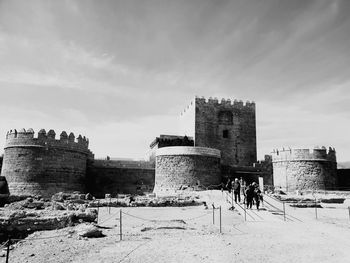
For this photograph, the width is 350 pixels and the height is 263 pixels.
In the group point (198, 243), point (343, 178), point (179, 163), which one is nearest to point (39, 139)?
point (179, 163)

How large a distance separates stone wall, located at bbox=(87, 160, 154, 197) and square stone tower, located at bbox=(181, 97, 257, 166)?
6593mm

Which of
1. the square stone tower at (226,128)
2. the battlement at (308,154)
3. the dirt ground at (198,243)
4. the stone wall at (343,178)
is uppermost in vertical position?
the square stone tower at (226,128)

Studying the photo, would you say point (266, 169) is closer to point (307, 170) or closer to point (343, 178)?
point (307, 170)

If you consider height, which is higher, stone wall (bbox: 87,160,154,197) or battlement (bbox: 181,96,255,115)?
battlement (bbox: 181,96,255,115)

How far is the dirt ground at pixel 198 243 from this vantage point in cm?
769

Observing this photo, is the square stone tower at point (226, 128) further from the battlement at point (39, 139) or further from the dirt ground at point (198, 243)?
the dirt ground at point (198, 243)

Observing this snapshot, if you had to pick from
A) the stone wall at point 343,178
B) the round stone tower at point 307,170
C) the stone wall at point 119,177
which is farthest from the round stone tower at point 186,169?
the stone wall at point 343,178

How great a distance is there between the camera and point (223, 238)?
31.3 feet

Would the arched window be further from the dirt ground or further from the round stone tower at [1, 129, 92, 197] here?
the dirt ground

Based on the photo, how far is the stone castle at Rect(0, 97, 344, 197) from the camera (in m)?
22.8

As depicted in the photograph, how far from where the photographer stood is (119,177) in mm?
26984

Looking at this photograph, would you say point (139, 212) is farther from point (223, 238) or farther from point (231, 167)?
point (231, 167)

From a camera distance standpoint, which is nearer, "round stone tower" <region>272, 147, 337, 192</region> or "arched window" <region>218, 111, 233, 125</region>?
"round stone tower" <region>272, 147, 337, 192</region>

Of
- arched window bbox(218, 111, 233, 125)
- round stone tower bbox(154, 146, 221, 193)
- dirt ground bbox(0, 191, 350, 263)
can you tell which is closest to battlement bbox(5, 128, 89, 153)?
round stone tower bbox(154, 146, 221, 193)
